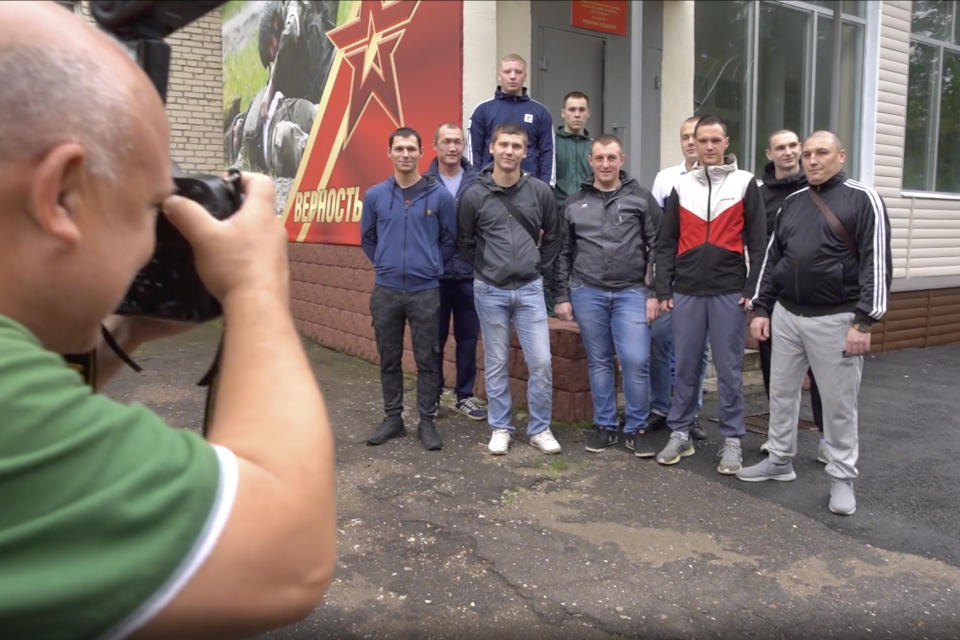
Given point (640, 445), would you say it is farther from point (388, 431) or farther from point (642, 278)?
point (388, 431)

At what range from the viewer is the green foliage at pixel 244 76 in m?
10.8

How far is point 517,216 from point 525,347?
933mm

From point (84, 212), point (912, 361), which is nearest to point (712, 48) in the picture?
point (912, 361)

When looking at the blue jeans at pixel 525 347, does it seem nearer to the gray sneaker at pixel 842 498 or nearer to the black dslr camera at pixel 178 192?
the gray sneaker at pixel 842 498

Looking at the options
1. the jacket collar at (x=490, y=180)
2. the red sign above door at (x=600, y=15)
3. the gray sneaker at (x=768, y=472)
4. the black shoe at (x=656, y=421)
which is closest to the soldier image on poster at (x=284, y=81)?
the red sign above door at (x=600, y=15)

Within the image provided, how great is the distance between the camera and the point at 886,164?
10.1 metres

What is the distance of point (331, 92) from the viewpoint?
8.87 metres

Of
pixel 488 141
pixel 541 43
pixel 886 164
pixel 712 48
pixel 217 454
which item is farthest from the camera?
pixel 886 164

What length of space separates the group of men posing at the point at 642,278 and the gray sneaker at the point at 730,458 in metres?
0.02

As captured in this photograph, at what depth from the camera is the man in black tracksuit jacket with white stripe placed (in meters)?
4.50

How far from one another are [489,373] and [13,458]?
16.7 ft

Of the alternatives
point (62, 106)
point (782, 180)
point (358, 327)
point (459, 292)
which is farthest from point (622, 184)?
point (62, 106)

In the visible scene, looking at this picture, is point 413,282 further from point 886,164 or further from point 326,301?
point 886,164

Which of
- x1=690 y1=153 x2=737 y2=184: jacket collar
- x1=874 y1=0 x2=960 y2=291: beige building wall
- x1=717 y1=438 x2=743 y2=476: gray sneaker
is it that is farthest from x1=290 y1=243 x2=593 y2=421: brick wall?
x1=874 y1=0 x2=960 y2=291: beige building wall
